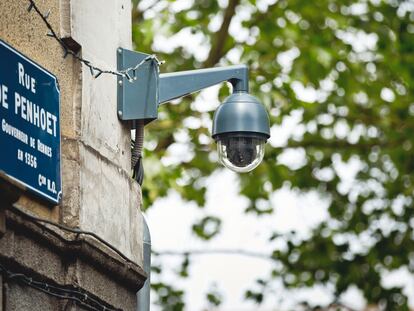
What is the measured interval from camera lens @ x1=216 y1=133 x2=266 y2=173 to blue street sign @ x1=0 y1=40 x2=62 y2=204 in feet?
4.32

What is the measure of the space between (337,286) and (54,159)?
10.5 metres

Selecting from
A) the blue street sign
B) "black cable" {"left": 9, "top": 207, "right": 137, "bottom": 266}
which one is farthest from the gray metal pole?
the blue street sign

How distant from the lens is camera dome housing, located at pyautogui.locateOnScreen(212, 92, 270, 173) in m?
8.41

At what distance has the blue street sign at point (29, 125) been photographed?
680 cm

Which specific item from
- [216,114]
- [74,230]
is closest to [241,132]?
[216,114]

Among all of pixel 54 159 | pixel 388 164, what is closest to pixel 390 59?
pixel 388 164

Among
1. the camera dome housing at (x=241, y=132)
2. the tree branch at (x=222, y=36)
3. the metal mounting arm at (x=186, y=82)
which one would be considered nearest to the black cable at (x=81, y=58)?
the metal mounting arm at (x=186, y=82)

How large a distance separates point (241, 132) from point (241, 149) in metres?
0.10

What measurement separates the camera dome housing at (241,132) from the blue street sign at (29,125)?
1294mm

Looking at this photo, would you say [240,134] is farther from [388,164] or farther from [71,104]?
[388,164]

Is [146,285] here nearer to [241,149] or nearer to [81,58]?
[241,149]

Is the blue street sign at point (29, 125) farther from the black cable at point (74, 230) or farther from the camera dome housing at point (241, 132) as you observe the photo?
the camera dome housing at point (241, 132)

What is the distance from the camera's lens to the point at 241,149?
843 cm

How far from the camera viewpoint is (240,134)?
842 cm
